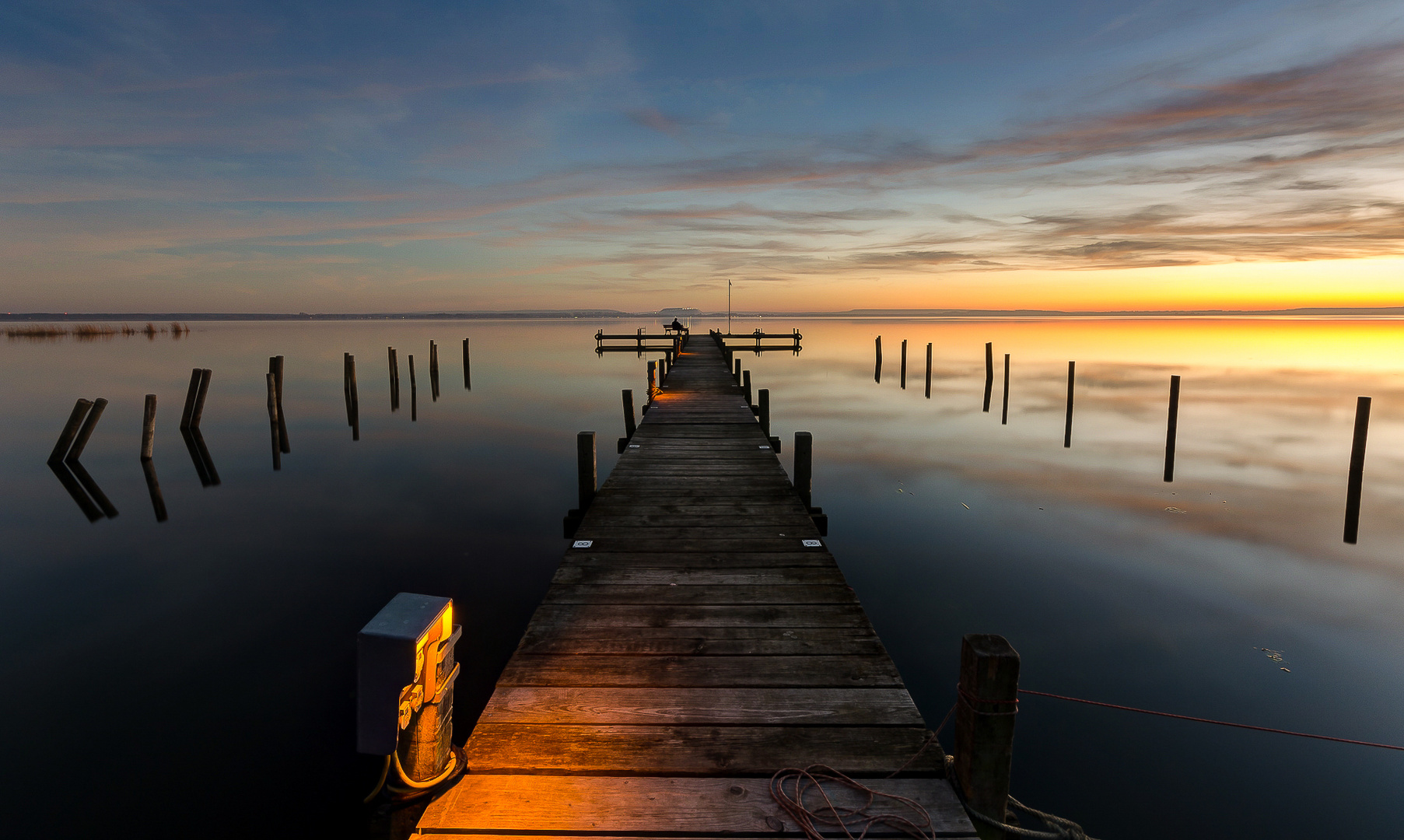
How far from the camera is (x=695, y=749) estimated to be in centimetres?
335

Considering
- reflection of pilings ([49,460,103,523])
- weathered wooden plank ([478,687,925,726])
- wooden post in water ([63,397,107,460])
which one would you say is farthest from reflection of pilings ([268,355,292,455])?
weathered wooden plank ([478,687,925,726])

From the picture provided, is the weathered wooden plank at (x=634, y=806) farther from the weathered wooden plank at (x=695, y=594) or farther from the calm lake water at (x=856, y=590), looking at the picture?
the calm lake water at (x=856, y=590)

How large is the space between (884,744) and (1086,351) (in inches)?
2096

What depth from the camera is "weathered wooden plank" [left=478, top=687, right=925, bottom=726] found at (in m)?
3.59

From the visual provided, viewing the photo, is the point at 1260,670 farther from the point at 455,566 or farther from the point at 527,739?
the point at 455,566

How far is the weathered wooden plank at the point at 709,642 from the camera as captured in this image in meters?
4.34

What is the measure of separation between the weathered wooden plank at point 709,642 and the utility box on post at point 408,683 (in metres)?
1.26

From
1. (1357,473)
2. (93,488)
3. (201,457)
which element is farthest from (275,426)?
(1357,473)

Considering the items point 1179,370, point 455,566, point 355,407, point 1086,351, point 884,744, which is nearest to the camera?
point 884,744

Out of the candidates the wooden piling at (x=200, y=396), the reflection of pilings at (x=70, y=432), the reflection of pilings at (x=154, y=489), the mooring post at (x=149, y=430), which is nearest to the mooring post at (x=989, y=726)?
the reflection of pilings at (x=154, y=489)

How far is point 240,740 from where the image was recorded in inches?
215

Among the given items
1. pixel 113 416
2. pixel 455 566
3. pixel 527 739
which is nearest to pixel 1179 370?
pixel 455 566

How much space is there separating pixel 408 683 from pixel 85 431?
58.1 feet

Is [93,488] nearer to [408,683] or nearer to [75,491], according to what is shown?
[75,491]
